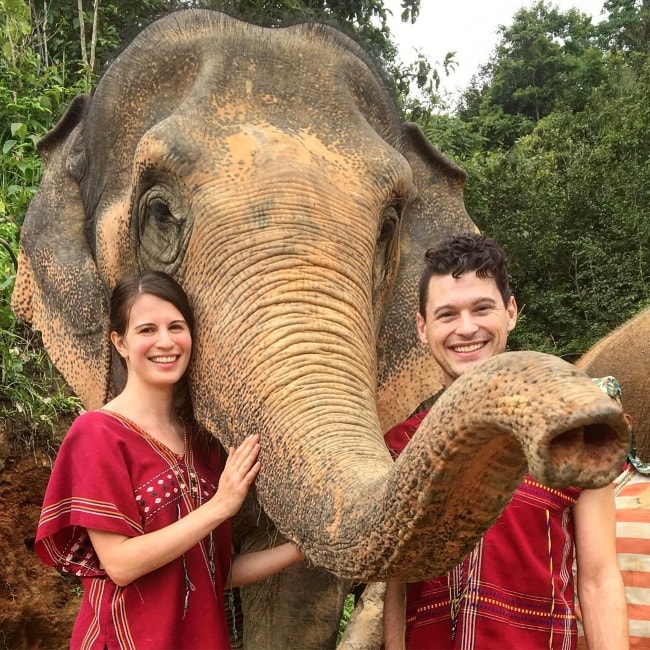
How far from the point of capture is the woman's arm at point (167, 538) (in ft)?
6.14

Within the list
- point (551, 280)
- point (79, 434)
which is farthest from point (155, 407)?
point (551, 280)

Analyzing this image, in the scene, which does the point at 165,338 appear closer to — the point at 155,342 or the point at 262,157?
the point at 155,342

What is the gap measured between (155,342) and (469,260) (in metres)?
0.70

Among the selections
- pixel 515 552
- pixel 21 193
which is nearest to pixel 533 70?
pixel 21 193

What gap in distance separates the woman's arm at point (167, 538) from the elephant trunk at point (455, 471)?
9 cm

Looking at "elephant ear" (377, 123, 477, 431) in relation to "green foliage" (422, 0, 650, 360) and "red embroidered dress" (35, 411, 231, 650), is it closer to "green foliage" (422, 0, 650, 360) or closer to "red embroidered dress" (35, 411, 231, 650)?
"red embroidered dress" (35, 411, 231, 650)

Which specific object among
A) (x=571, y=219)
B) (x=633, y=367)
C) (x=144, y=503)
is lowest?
(x=144, y=503)

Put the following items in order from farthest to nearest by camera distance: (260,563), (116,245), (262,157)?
(116,245), (262,157), (260,563)

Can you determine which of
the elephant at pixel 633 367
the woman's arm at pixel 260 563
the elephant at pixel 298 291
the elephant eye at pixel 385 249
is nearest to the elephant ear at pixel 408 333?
the elephant at pixel 298 291

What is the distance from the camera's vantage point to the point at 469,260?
1.85 metres

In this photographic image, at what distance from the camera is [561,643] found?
1819 millimetres

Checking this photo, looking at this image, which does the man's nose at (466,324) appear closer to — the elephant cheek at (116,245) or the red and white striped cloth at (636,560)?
the red and white striped cloth at (636,560)

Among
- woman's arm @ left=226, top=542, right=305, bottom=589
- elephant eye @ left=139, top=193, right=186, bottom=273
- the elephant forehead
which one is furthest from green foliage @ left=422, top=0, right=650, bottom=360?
woman's arm @ left=226, top=542, right=305, bottom=589

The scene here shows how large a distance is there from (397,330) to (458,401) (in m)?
1.83
